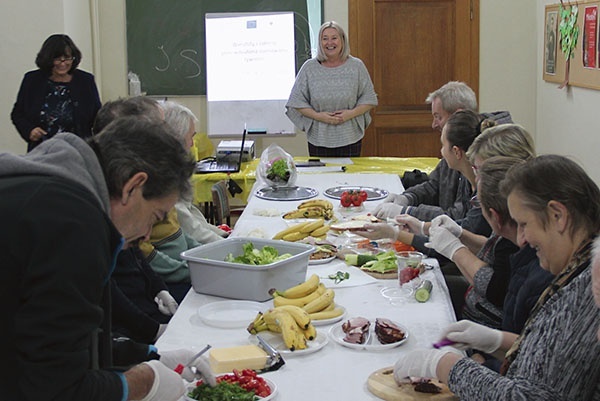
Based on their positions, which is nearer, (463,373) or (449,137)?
(463,373)

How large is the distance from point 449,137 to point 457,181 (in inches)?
24.1

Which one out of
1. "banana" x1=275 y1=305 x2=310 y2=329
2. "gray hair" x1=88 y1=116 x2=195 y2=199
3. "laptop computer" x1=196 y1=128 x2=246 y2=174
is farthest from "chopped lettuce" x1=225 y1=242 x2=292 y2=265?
"laptop computer" x1=196 y1=128 x2=246 y2=174

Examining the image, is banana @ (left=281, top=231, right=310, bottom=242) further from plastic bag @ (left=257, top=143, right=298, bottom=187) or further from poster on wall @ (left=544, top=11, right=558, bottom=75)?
poster on wall @ (left=544, top=11, right=558, bottom=75)

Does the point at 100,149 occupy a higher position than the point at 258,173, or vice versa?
the point at 100,149

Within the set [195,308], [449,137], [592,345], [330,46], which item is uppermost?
[330,46]


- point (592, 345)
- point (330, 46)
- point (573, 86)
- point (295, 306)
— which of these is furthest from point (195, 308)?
point (573, 86)

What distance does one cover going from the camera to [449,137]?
3.58 metres

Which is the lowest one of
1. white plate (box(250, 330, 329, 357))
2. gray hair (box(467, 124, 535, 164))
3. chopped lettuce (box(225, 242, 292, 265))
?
white plate (box(250, 330, 329, 357))

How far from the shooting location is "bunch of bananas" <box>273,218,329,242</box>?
A: 11.1ft

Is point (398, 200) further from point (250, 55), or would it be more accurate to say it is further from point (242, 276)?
point (250, 55)

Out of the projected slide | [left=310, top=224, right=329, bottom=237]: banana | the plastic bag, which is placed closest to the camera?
[left=310, top=224, right=329, bottom=237]: banana

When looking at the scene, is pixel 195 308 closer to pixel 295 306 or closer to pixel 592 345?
pixel 295 306

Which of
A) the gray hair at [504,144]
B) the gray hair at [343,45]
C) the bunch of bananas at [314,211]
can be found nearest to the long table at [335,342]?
the gray hair at [504,144]

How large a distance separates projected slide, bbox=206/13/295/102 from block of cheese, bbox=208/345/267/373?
17.1 feet
